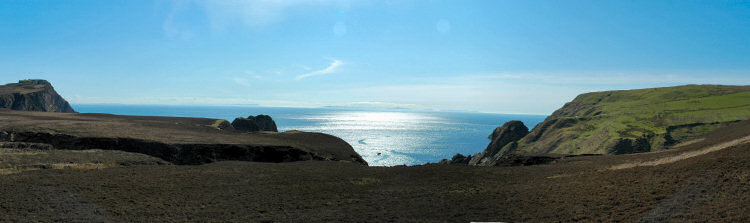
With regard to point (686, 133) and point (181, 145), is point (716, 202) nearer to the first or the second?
point (181, 145)

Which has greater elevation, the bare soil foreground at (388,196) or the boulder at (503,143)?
the bare soil foreground at (388,196)

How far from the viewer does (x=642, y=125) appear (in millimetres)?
108125

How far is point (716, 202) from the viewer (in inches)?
518

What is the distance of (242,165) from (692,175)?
30803 millimetres

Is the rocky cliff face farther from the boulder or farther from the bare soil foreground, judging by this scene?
the boulder

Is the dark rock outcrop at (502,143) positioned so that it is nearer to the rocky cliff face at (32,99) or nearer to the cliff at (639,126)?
the cliff at (639,126)

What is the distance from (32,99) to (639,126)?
215 meters

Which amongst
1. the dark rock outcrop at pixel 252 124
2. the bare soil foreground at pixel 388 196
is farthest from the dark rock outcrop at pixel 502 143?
the bare soil foreground at pixel 388 196

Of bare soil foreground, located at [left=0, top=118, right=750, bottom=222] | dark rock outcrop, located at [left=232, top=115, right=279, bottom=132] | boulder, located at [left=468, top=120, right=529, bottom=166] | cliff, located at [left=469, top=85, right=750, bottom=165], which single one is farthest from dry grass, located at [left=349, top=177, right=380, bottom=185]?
boulder, located at [left=468, top=120, right=529, bottom=166]

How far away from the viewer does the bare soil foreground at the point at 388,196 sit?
539 inches

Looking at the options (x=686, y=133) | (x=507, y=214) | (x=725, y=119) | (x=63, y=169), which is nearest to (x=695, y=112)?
(x=725, y=119)

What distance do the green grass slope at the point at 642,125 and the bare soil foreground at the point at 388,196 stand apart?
81.7 meters

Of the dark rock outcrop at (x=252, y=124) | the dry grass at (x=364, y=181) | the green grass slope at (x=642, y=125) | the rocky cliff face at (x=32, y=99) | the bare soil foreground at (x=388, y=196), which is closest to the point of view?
the bare soil foreground at (x=388, y=196)

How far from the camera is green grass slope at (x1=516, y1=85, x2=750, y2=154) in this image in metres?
89.5
